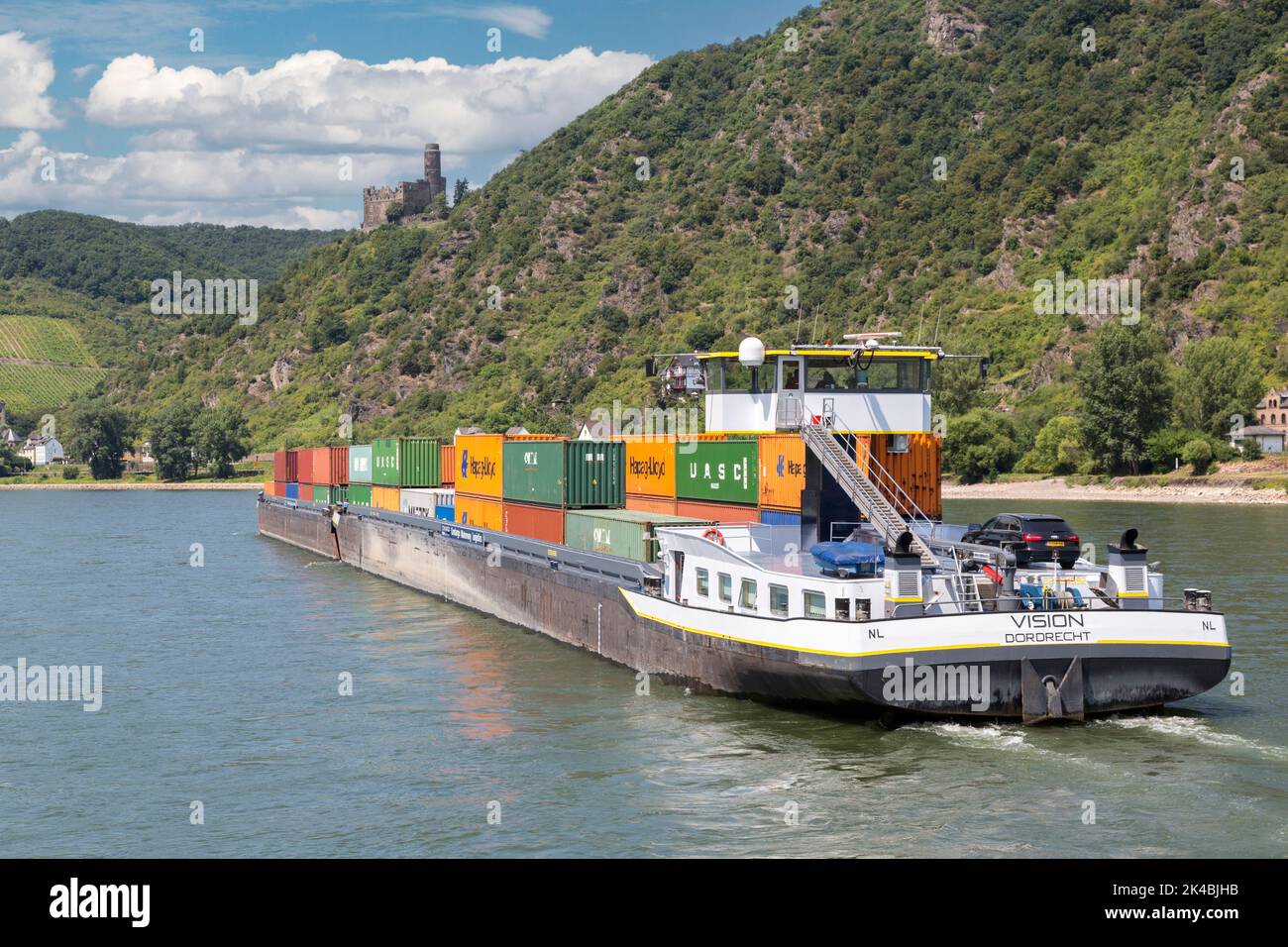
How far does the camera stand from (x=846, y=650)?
85.5 ft

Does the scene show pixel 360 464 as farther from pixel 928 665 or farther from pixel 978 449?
pixel 978 449

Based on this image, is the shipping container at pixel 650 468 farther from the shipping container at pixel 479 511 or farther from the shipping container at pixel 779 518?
the shipping container at pixel 479 511

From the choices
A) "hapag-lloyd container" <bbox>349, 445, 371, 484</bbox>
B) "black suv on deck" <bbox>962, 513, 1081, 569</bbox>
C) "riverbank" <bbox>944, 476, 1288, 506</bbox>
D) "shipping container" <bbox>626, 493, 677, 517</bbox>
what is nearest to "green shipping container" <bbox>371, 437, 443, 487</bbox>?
"hapag-lloyd container" <bbox>349, 445, 371, 484</bbox>

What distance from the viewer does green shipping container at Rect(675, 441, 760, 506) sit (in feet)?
117

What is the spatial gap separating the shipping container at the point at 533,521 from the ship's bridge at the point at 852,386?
1050 centimetres

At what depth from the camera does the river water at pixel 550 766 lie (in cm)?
2173

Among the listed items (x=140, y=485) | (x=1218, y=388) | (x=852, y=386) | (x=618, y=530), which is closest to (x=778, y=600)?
(x=852, y=386)

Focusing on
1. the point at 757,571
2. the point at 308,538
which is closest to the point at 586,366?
the point at 308,538

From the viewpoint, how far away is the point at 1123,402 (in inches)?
4742

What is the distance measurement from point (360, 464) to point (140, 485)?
126 meters

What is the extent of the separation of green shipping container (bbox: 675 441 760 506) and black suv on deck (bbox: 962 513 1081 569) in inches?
230

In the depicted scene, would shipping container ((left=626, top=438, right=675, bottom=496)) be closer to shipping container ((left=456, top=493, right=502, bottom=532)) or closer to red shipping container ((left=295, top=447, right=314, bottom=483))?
shipping container ((left=456, top=493, right=502, bottom=532))

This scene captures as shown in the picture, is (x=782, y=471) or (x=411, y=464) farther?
(x=411, y=464)
